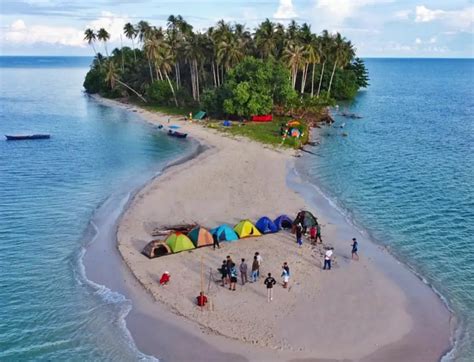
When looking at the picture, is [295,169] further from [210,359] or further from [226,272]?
[210,359]

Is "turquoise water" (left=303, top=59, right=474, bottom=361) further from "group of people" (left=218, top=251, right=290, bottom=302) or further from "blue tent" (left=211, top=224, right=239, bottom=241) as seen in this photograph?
"blue tent" (left=211, top=224, right=239, bottom=241)

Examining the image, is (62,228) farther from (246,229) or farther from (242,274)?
(242,274)

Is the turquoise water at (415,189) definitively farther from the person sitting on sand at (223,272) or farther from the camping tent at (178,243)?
the camping tent at (178,243)

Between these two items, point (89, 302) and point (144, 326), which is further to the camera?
point (89, 302)

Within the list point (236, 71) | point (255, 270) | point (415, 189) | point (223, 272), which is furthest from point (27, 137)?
point (255, 270)

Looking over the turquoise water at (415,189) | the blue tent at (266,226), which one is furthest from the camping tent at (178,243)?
the turquoise water at (415,189)

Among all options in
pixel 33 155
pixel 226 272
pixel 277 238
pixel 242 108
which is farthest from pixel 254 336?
pixel 242 108
